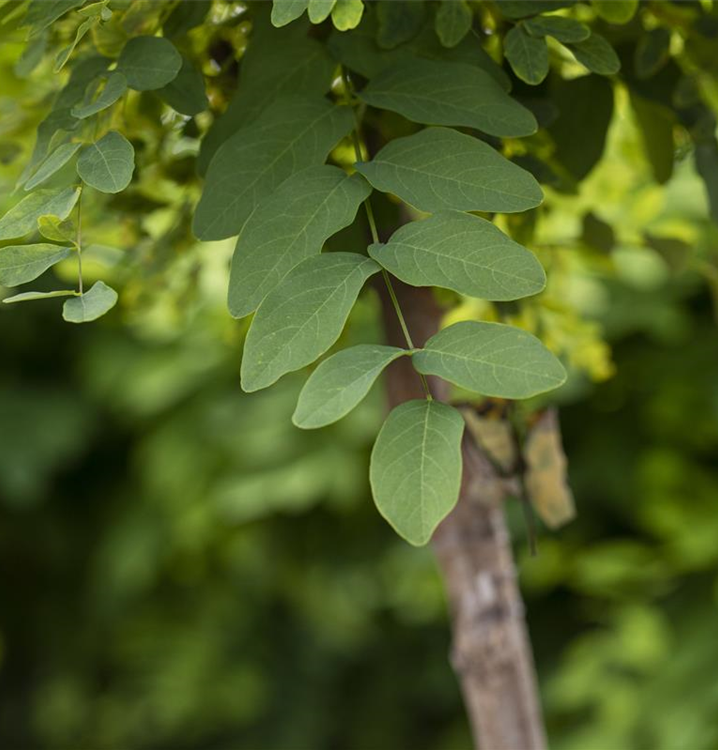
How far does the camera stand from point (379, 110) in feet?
1.70

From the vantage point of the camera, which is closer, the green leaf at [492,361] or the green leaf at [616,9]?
the green leaf at [492,361]

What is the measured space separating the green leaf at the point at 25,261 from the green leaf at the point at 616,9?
10.0 inches

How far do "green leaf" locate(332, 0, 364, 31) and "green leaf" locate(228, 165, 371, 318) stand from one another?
0.19ft

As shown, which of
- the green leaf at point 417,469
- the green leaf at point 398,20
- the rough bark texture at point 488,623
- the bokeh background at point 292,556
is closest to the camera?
the green leaf at point 417,469

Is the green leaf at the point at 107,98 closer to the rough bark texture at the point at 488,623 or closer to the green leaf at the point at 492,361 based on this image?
the green leaf at the point at 492,361

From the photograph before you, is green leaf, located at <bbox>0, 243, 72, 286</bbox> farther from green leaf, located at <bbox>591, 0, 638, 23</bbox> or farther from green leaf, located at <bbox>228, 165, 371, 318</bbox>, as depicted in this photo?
green leaf, located at <bbox>591, 0, 638, 23</bbox>

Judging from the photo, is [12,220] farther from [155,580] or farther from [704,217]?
[155,580]

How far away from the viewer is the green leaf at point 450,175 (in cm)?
38

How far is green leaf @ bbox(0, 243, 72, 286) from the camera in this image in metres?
0.38

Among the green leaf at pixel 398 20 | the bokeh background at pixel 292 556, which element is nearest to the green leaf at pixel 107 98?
the green leaf at pixel 398 20

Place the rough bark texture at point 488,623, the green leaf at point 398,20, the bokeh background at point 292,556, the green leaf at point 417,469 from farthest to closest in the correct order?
the bokeh background at point 292,556
the rough bark texture at point 488,623
the green leaf at point 398,20
the green leaf at point 417,469

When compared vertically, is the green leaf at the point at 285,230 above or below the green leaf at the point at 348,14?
below

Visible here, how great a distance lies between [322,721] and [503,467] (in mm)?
2123

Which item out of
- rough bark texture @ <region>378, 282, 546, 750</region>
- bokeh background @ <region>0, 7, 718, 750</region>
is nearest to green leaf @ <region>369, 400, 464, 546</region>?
rough bark texture @ <region>378, 282, 546, 750</region>
